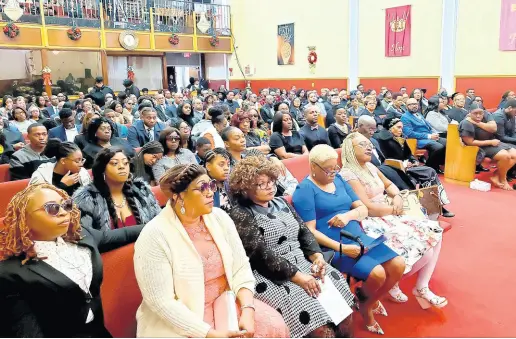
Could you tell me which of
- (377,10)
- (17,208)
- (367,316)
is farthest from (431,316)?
(377,10)

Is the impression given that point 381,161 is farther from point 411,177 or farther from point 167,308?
point 167,308

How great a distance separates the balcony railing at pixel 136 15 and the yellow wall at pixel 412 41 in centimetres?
554

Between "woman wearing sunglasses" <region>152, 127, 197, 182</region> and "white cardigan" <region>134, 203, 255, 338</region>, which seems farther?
"woman wearing sunglasses" <region>152, 127, 197, 182</region>

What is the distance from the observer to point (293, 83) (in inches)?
610

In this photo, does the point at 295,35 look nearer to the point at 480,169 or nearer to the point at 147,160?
the point at 480,169

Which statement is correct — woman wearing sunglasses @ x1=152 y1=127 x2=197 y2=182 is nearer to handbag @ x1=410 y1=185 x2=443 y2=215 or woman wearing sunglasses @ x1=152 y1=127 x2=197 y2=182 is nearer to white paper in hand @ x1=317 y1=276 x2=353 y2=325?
white paper in hand @ x1=317 y1=276 x2=353 y2=325

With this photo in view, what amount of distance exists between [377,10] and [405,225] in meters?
10.8

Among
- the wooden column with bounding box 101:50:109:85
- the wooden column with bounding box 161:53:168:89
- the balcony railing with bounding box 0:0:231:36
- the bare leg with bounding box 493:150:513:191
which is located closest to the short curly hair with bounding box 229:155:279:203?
the bare leg with bounding box 493:150:513:191

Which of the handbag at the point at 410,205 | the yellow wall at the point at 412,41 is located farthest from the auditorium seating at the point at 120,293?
the yellow wall at the point at 412,41

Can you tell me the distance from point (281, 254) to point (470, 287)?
5.34 ft

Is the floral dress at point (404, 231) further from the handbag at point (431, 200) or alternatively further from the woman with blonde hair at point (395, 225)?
the handbag at point (431, 200)

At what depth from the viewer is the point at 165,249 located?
181 centimetres

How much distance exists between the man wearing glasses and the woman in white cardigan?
16.6 ft

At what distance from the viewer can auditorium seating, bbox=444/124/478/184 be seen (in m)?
5.79
